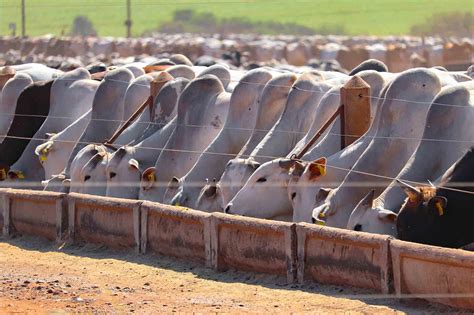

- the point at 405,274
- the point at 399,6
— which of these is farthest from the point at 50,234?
the point at 399,6

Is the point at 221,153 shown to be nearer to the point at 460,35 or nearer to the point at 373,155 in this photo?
the point at 373,155

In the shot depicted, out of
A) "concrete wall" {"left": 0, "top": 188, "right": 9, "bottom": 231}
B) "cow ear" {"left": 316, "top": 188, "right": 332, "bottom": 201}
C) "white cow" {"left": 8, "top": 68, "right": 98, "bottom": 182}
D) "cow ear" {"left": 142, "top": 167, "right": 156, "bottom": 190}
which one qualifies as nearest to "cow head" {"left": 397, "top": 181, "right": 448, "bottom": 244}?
"cow ear" {"left": 316, "top": 188, "right": 332, "bottom": 201}

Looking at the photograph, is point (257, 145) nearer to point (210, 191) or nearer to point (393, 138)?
point (210, 191)

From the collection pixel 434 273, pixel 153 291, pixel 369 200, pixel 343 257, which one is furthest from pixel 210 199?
pixel 434 273

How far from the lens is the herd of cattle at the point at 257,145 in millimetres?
11805

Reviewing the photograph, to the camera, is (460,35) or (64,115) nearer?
(64,115)

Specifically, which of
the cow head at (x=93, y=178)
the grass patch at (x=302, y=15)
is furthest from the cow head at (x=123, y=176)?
the grass patch at (x=302, y=15)

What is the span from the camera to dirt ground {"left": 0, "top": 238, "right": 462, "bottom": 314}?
9.87 metres

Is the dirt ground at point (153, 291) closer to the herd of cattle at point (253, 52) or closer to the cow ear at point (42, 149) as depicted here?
the cow ear at point (42, 149)

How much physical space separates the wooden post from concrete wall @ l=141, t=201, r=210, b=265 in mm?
2240

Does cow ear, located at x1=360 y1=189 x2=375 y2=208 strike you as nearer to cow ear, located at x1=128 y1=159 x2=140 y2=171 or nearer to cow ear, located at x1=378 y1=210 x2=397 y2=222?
cow ear, located at x1=378 y1=210 x2=397 y2=222

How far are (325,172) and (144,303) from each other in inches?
131

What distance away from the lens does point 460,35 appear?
73.8 m

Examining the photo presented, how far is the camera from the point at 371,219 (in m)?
11.6
